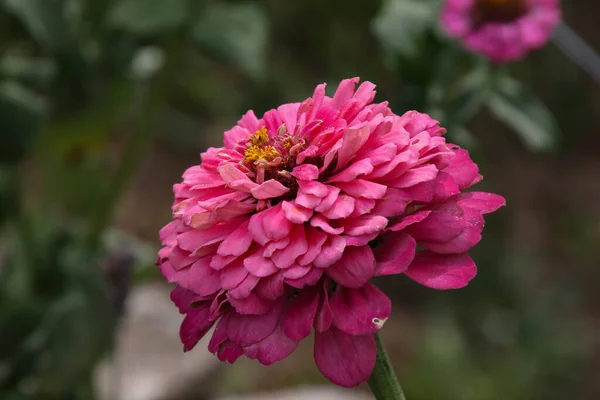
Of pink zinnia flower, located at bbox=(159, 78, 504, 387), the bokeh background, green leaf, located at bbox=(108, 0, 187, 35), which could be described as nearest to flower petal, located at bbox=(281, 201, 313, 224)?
pink zinnia flower, located at bbox=(159, 78, 504, 387)

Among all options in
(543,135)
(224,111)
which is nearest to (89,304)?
(543,135)

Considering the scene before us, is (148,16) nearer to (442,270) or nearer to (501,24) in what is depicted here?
(501,24)

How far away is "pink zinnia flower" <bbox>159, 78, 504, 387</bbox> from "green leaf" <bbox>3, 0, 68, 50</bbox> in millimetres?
571

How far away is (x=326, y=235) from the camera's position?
1.06 feet

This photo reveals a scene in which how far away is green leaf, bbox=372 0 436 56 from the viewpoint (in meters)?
0.73

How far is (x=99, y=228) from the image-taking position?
93 cm

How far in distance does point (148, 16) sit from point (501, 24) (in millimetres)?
396

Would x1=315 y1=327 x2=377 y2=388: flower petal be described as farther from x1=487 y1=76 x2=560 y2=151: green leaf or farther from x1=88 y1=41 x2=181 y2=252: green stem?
x1=88 y1=41 x2=181 y2=252: green stem

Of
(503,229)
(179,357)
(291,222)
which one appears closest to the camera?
(291,222)

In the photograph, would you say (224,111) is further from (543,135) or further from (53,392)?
(543,135)

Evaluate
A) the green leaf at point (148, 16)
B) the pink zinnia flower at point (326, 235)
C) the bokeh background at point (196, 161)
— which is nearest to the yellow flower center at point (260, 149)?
the pink zinnia flower at point (326, 235)

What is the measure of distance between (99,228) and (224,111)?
133 centimetres

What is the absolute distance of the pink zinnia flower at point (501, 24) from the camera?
2.17ft

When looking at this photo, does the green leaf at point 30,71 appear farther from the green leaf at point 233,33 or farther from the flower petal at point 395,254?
the flower petal at point 395,254
